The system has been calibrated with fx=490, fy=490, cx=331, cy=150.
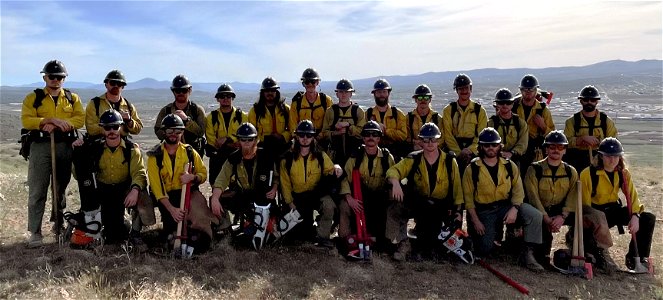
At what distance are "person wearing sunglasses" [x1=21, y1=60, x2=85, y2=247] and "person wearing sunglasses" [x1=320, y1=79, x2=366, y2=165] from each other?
4.99m

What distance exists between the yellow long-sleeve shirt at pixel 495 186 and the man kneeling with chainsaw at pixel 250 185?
12.0 feet

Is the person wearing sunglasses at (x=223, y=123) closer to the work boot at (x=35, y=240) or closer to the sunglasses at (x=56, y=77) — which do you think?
the sunglasses at (x=56, y=77)

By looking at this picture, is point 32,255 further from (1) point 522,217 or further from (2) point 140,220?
(1) point 522,217

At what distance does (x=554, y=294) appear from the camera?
26.0ft

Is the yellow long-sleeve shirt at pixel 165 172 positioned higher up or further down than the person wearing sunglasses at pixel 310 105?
further down

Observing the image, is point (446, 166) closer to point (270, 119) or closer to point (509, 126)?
point (509, 126)

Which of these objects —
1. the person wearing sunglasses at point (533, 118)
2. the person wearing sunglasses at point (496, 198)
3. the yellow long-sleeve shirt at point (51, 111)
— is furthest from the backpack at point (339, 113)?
the yellow long-sleeve shirt at point (51, 111)

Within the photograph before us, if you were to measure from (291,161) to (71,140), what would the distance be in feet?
14.1

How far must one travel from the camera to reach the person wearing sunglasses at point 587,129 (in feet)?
34.4

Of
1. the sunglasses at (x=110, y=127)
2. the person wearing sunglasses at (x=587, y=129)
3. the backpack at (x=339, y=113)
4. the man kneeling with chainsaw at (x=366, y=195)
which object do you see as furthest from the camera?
the backpack at (x=339, y=113)

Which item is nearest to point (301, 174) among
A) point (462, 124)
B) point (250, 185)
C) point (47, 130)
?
point (250, 185)

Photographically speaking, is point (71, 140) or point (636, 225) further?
point (71, 140)

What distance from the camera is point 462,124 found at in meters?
10.6

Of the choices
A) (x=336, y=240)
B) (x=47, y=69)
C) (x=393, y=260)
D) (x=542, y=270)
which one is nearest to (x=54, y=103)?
(x=47, y=69)
